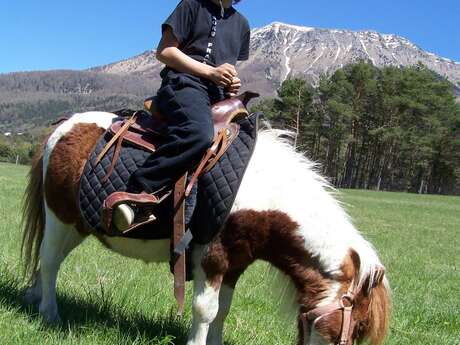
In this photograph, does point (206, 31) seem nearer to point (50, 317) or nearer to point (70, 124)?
point (70, 124)

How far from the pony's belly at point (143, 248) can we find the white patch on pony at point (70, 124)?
927 millimetres

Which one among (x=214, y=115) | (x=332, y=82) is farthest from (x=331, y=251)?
(x=332, y=82)

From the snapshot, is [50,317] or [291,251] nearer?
[291,251]

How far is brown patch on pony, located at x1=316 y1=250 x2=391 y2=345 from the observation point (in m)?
3.20

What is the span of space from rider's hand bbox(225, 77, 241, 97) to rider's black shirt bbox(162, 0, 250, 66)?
0.20m

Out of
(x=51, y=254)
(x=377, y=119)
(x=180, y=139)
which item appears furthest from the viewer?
(x=377, y=119)

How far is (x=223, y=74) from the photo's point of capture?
3629 millimetres

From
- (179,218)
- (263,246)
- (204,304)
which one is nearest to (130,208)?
(179,218)

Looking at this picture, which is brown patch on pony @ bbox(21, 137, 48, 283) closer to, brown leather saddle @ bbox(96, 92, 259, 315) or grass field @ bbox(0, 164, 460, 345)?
grass field @ bbox(0, 164, 460, 345)

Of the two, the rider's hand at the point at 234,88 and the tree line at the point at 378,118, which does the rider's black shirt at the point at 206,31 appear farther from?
the tree line at the point at 378,118

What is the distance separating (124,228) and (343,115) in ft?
183

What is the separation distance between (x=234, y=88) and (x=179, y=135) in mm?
660

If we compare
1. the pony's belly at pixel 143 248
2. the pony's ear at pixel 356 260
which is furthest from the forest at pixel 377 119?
the pony's ear at pixel 356 260

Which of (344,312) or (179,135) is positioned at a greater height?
(179,135)
